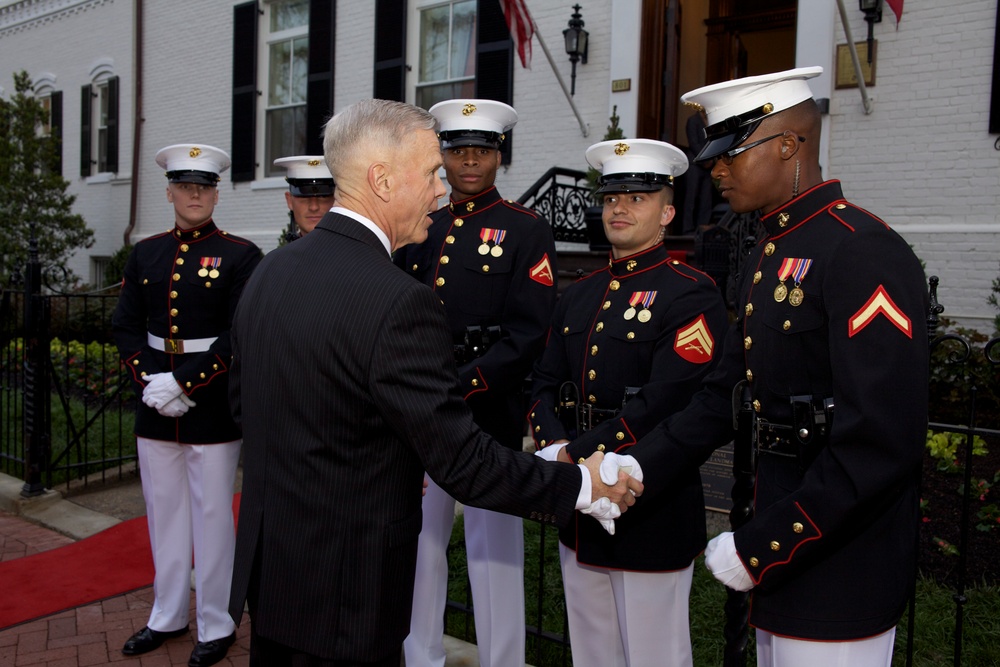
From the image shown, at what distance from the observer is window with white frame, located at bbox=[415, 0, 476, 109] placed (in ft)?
35.2

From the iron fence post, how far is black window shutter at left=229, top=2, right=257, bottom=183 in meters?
7.38

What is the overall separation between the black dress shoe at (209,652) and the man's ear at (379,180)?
2.52 metres

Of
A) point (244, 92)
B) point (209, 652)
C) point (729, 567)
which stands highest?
point (244, 92)

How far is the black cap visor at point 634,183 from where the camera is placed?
2967mm

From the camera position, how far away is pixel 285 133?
42.5ft

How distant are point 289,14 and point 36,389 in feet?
28.8

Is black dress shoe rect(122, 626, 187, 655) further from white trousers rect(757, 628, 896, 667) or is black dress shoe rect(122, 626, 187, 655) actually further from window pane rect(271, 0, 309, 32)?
window pane rect(271, 0, 309, 32)

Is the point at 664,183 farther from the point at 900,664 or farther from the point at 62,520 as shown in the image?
the point at 62,520

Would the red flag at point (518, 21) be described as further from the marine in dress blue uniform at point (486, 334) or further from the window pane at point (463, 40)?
the marine in dress blue uniform at point (486, 334)

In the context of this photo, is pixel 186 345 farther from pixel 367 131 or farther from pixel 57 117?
pixel 57 117

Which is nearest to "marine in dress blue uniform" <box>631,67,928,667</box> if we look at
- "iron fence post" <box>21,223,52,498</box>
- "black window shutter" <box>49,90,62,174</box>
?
"iron fence post" <box>21,223,52,498</box>

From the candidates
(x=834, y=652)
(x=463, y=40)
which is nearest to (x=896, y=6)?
(x=463, y=40)

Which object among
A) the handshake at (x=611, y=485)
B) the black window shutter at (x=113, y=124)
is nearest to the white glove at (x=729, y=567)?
the handshake at (x=611, y=485)

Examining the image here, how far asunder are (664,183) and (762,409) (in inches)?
47.3
